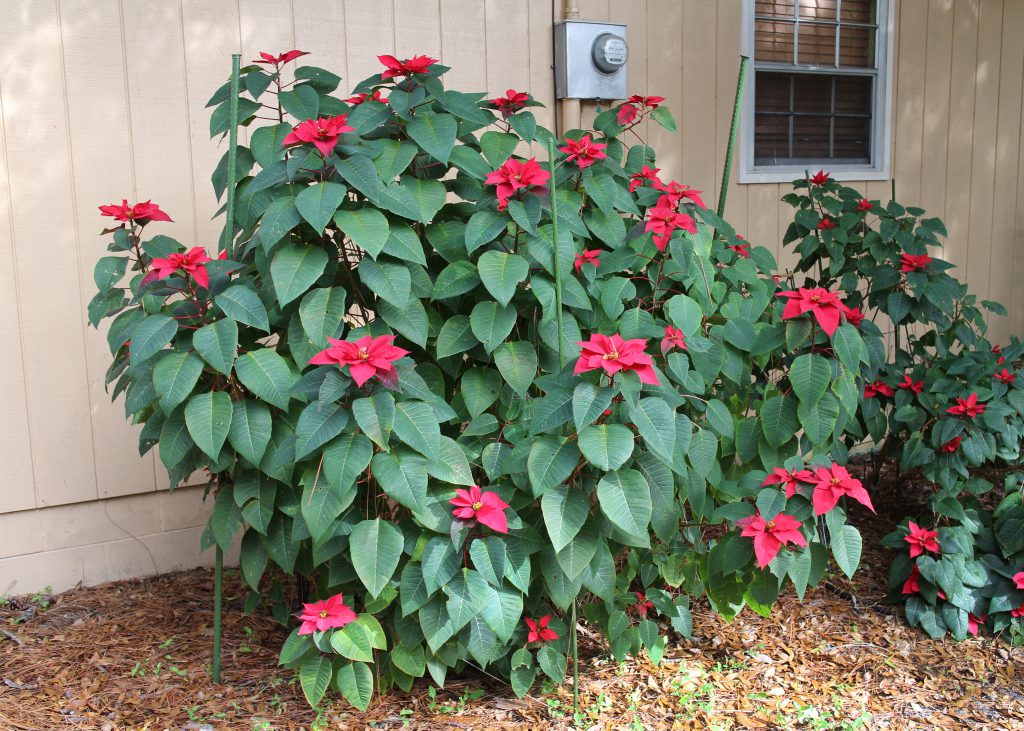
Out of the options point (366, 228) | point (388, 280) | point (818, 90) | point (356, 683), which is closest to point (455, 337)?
point (388, 280)

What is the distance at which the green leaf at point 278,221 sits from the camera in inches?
76.4

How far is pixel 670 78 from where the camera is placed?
12.6ft

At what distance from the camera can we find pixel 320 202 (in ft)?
6.34

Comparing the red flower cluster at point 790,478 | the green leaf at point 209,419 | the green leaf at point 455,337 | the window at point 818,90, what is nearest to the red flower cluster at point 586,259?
the green leaf at point 455,337

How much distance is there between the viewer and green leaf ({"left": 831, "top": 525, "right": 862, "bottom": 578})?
207cm

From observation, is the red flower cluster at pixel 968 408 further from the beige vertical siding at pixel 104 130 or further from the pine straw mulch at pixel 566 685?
the beige vertical siding at pixel 104 130

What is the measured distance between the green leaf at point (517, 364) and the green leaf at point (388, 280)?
0.82 ft

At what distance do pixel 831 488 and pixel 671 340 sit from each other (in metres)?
0.48

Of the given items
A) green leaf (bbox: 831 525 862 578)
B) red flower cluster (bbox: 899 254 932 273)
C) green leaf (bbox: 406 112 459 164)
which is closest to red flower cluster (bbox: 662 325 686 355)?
green leaf (bbox: 831 525 862 578)

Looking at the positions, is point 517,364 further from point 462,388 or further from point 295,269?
point 295,269

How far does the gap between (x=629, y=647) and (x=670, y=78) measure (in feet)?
8.00

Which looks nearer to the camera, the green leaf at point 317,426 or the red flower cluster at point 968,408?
the green leaf at point 317,426

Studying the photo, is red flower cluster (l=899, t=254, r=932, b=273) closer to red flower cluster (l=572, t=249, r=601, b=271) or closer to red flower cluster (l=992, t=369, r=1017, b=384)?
red flower cluster (l=992, t=369, r=1017, b=384)

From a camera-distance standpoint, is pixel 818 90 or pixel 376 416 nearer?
pixel 376 416
